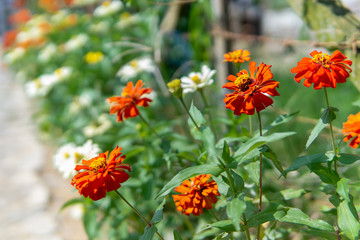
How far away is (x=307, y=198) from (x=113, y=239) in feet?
2.34

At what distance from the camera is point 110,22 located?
8.74 feet

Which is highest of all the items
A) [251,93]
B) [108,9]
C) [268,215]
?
[251,93]

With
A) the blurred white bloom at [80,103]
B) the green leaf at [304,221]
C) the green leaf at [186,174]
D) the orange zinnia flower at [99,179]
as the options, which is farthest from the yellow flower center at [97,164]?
the blurred white bloom at [80,103]

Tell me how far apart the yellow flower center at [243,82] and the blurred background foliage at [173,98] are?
21 centimetres

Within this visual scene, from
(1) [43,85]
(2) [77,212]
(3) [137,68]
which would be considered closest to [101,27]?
(1) [43,85]

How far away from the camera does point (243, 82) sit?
0.72 metres

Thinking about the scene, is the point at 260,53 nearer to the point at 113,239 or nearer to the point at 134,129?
the point at 134,129

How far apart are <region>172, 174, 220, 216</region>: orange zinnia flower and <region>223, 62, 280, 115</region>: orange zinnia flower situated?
0.59ft

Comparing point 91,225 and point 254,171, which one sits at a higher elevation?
point 254,171

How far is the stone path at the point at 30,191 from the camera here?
169 cm

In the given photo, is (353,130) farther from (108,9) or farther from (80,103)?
(108,9)

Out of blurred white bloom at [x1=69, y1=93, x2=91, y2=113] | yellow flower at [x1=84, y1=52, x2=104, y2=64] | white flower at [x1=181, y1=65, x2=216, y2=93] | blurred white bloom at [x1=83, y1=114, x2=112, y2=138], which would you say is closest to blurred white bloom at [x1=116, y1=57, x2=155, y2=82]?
blurred white bloom at [x1=83, y1=114, x2=112, y2=138]

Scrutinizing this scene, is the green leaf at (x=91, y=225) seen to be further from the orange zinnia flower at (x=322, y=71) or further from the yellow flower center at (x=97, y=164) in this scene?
the orange zinnia flower at (x=322, y=71)

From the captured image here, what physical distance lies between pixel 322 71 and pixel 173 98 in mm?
1197
